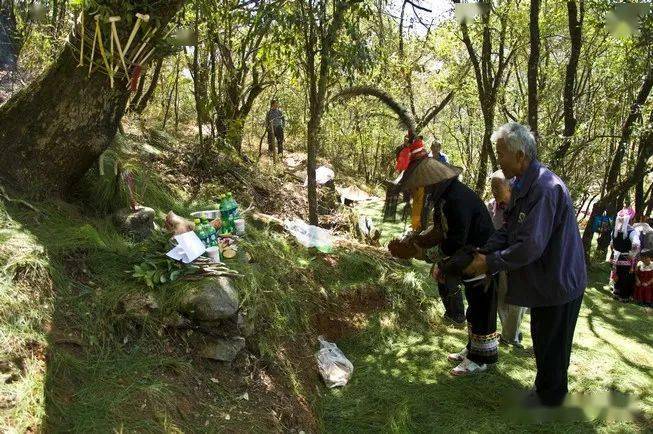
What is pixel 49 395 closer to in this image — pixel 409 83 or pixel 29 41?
pixel 29 41

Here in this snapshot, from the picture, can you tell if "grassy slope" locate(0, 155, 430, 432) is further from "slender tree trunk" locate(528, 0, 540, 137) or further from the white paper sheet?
"slender tree trunk" locate(528, 0, 540, 137)

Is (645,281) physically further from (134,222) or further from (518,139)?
(134,222)

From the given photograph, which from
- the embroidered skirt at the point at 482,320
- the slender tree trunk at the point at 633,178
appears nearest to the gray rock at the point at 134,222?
the embroidered skirt at the point at 482,320

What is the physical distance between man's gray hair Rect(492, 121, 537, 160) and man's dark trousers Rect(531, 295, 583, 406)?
3.14 ft

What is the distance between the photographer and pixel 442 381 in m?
4.03

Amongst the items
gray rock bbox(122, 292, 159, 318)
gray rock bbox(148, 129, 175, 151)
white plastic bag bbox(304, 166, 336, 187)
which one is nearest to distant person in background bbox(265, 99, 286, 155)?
white plastic bag bbox(304, 166, 336, 187)

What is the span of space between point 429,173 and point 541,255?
3.35 feet

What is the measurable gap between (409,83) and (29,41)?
8.40m

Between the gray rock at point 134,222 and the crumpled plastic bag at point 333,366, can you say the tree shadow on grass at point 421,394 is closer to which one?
the crumpled plastic bag at point 333,366

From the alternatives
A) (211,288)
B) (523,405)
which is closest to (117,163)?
(211,288)

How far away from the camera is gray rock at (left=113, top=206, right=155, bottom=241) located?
169 inches

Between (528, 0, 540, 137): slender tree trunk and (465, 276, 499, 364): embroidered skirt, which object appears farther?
(528, 0, 540, 137): slender tree trunk

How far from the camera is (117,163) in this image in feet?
15.1

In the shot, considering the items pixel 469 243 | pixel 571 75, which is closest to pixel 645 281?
pixel 571 75
